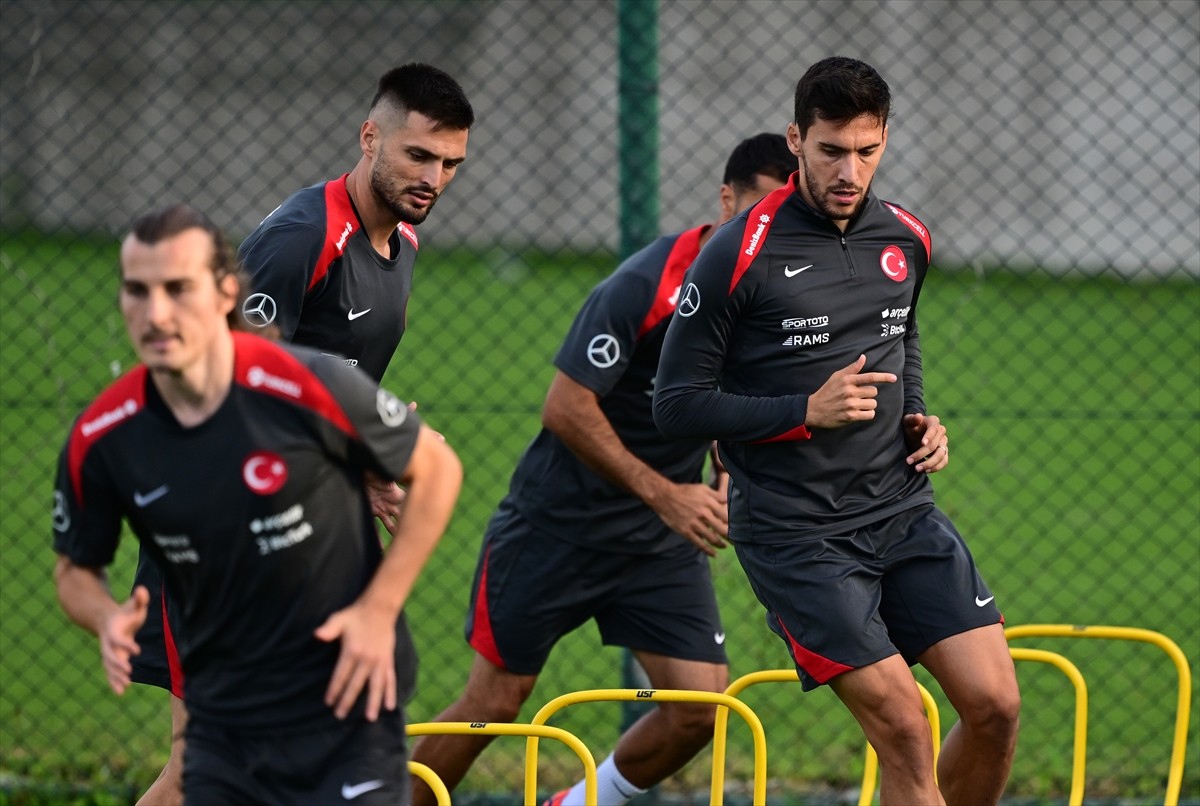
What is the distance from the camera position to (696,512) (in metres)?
5.02

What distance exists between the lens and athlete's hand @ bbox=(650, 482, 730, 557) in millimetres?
5012

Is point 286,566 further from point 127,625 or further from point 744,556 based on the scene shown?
point 744,556

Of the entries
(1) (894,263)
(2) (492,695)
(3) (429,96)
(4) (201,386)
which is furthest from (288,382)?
(2) (492,695)

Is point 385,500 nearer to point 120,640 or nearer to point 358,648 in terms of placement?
point 358,648

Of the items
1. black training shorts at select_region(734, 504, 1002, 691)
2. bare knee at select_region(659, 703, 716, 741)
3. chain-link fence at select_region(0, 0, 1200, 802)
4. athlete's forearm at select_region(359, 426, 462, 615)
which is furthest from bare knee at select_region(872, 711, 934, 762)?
chain-link fence at select_region(0, 0, 1200, 802)

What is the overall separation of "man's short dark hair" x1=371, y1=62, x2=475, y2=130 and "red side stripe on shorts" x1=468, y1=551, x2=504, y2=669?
1589mm

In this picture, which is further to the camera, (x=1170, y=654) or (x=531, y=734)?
(x=1170, y=654)

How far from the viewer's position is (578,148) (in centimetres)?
1310

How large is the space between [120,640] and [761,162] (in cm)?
279

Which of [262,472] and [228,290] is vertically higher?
[228,290]

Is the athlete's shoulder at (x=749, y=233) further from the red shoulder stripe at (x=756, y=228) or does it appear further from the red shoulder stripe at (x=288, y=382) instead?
the red shoulder stripe at (x=288, y=382)

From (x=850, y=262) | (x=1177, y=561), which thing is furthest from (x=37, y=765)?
(x=1177, y=561)

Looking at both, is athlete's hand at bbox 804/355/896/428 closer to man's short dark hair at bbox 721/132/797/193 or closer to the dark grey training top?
the dark grey training top

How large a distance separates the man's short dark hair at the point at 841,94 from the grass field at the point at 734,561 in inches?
78.6
